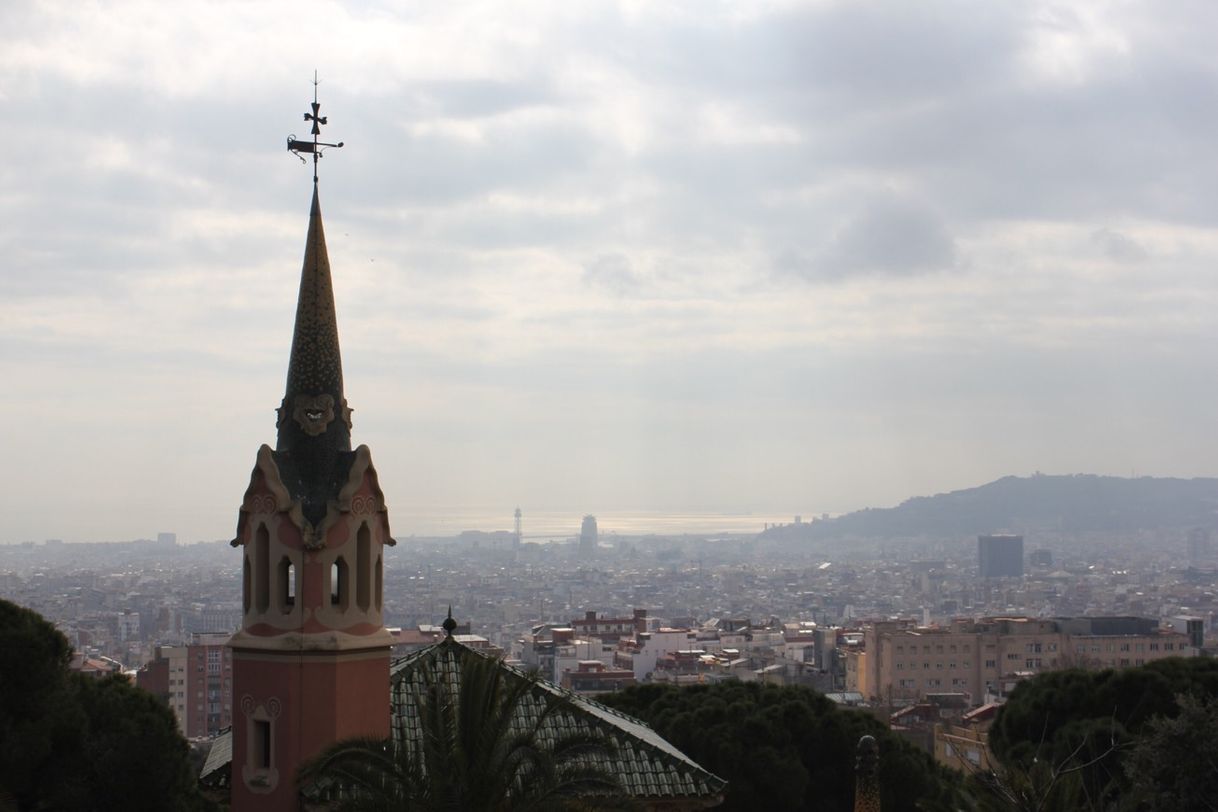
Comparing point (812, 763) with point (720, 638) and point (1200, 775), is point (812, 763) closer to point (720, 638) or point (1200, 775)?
point (1200, 775)

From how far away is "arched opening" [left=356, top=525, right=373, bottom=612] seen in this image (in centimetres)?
1231

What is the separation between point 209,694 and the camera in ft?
288

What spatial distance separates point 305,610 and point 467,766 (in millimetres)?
2235

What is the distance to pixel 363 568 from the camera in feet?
40.5

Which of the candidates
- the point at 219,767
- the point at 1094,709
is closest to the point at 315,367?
the point at 219,767

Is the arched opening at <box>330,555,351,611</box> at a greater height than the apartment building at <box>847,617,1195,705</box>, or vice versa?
the arched opening at <box>330,555,351,611</box>

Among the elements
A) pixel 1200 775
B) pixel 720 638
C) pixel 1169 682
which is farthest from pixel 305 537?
pixel 720 638

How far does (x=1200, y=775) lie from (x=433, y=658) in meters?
7.60

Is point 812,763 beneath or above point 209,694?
above

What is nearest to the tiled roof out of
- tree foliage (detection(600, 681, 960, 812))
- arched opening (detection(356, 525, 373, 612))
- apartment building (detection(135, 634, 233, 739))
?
arched opening (detection(356, 525, 373, 612))

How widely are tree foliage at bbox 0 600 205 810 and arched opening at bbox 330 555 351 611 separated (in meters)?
5.61

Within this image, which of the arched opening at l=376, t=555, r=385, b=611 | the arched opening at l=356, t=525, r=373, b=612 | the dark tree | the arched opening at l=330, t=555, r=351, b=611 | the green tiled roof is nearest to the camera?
the arched opening at l=330, t=555, r=351, b=611

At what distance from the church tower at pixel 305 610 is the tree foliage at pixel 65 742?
5009 millimetres

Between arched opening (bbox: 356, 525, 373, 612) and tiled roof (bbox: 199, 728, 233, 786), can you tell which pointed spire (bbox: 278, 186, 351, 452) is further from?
tiled roof (bbox: 199, 728, 233, 786)
